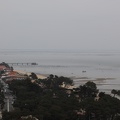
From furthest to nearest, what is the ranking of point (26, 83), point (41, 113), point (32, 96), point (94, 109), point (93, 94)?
point (26, 83) < point (93, 94) < point (32, 96) < point (94, 109) < point (41, 113)

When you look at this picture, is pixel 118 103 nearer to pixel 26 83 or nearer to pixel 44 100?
pixel 44 100

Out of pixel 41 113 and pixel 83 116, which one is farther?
pixel 83 116

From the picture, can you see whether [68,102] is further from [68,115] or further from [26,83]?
[26,83]

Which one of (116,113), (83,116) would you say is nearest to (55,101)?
(83,116)

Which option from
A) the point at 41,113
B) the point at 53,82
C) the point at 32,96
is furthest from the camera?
the point at 53,82

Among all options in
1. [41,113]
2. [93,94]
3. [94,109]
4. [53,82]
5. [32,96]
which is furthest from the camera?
[53,82]

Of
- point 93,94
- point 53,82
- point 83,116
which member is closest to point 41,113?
point 83,116

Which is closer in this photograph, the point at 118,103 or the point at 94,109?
the point at 94,109

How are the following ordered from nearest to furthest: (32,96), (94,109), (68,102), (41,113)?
(41,113) → (94,109) → (68,102) → (32,96)
